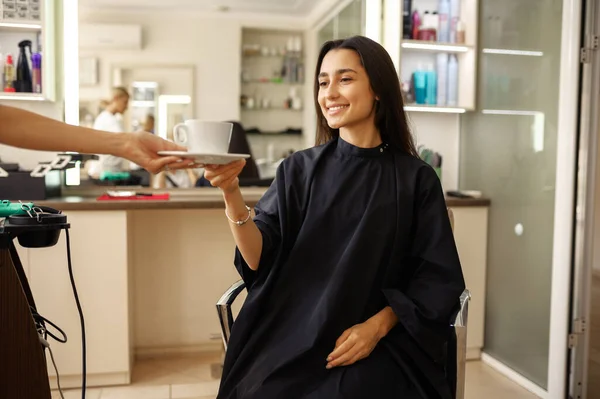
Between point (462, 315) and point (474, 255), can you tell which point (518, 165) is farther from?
point (462, 315)

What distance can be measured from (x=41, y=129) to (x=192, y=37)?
207cm

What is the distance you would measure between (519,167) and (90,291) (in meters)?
1.95

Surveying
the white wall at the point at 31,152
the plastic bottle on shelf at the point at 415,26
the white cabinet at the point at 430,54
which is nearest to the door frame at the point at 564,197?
the white cabinet at the point at 430,54

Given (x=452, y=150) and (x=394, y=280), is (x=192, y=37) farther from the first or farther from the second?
(x=394, y=280)

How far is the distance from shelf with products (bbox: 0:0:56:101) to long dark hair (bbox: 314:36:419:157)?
1654mm

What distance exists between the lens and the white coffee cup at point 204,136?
3.20 feet

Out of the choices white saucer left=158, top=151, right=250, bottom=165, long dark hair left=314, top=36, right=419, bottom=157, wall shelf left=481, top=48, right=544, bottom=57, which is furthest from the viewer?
wall shelf left=481, top=48, right=544, bottom=57

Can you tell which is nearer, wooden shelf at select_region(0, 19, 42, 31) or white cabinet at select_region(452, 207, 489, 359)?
wooden shelf at select_region(0, 19, 42, 31)

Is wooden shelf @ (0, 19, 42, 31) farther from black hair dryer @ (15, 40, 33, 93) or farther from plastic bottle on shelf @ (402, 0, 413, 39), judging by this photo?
plastic bottle on shelf @ (402, 0, 413, 39)

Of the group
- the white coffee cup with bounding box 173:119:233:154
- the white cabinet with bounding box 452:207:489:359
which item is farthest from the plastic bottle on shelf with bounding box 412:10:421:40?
the white coffee cup with bounding box 173:119:233:154

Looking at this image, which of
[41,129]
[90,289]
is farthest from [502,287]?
[41,129]

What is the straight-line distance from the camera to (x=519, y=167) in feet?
8.34

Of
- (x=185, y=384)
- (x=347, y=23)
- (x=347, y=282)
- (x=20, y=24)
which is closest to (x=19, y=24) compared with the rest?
(x=20, y=24)

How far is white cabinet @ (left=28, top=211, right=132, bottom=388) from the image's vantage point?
7.61ft
